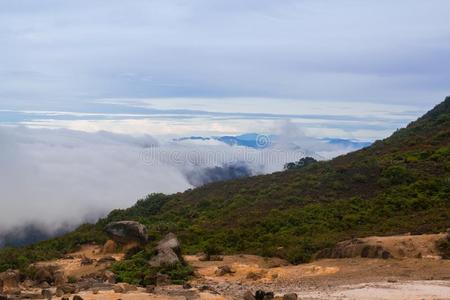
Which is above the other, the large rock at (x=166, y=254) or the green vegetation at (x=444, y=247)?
the green vegetation at (x=444, y=247)

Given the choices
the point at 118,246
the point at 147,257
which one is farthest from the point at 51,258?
the point at 147,257

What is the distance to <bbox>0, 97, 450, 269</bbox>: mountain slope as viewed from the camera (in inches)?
1118

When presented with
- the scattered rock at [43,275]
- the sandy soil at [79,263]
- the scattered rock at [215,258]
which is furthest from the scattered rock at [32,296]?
the scattered rock at [215,258]

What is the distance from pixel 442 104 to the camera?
6022 cm

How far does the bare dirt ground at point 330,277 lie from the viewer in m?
16.5

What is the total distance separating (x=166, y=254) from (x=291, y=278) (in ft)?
17.7

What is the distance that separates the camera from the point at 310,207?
34188 mm

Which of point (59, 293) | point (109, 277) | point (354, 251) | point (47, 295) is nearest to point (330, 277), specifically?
point (354, 251)

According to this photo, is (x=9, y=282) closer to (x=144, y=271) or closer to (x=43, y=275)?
(x=43, y=275)

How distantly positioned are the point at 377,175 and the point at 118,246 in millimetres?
17807

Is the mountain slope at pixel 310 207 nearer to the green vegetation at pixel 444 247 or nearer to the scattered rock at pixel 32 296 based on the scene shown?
the green vegetation at pixel 444 247

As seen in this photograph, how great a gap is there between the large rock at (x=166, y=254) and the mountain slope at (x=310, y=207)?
322cm

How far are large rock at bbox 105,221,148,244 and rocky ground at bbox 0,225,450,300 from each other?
2135 mm

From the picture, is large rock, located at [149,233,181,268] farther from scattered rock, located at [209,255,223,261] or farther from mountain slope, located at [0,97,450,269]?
mountain slope, located at [0,97,450,269]
